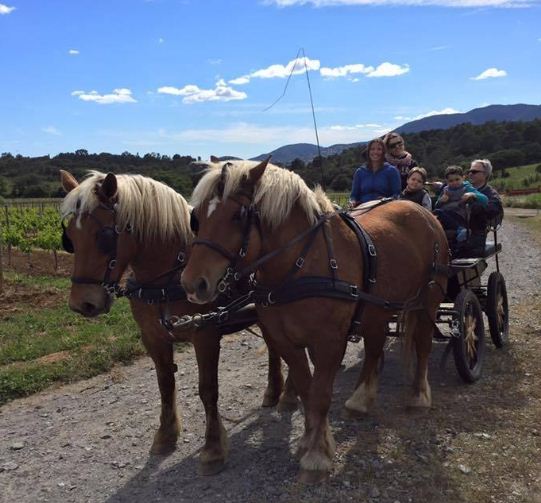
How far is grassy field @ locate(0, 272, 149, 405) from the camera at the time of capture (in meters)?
5.54

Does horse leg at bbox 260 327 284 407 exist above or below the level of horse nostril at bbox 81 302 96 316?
below

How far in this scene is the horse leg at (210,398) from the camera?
3.53 metres

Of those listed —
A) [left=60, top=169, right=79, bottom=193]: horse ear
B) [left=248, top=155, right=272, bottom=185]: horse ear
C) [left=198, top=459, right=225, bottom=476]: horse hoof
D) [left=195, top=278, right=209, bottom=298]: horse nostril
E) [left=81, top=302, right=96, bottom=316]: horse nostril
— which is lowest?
[left=198, top=459, right=225, bottom=476]: horse hoof

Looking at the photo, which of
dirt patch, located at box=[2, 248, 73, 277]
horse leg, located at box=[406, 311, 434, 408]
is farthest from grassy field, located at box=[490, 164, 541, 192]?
horse leg, located at box=[406, 311, 434, 408]

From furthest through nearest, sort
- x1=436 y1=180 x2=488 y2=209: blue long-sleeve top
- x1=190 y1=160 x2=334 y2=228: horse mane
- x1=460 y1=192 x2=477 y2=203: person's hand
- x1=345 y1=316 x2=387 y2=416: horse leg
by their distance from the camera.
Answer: x1=436 y1=180 x2=488 y2=209: blue long-sleeve top
x1=460 y1=192 x2=477 y2=203: person's hand
x1=345 y1=316 x2=387 y2=416: horse leg
x1=190 y1=160 x2=334 y2=228: horse mane

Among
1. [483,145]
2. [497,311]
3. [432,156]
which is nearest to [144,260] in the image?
[497,311]

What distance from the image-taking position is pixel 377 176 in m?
5.08

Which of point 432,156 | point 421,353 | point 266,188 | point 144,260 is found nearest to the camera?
point 266,188

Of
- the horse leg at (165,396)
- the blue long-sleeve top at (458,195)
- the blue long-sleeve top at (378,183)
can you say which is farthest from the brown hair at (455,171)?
the horse leg at (165,396)

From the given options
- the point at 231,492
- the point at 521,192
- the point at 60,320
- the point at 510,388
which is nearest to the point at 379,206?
the point at 510,388

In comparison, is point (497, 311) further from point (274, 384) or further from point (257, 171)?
point (257, 171)

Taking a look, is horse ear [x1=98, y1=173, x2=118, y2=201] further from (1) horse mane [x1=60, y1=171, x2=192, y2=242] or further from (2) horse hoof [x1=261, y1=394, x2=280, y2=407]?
(2) horse hoof [x1=261, y1=394, x2=280, y2=407]

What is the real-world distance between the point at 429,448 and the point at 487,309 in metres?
2.44

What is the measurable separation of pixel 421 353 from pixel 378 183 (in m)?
1.71
